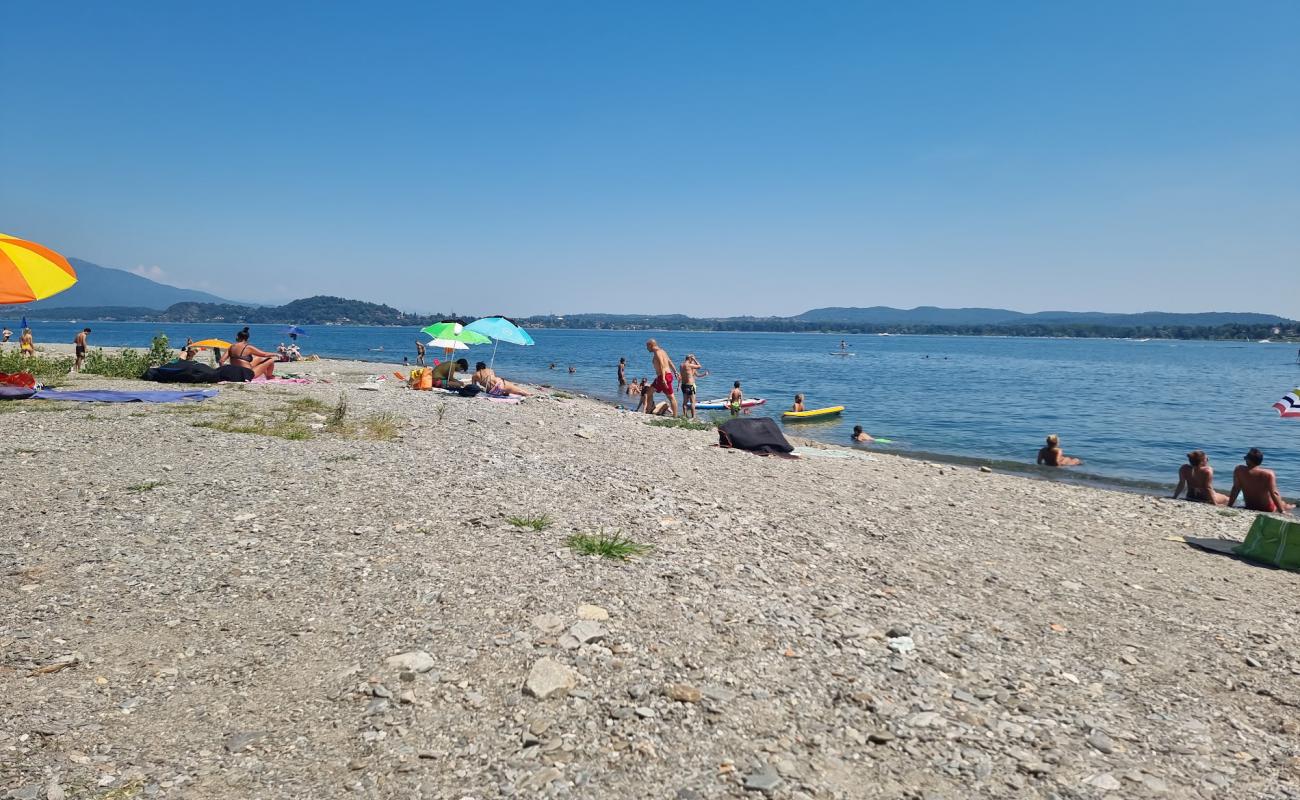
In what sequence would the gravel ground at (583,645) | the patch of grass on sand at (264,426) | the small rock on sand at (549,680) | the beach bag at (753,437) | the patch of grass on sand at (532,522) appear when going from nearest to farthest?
the gravel ground at (583,645) → the small rock on sand at (549,680) → the patch of grass on sand at (532,522) → the patch of grass on sand at (264,426) → the beach bag at (753,437)

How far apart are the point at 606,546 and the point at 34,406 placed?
485 inches

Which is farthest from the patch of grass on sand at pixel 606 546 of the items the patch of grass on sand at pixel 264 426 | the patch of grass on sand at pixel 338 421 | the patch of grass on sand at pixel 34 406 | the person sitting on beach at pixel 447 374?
the person sitting on beach at pixel 447 374

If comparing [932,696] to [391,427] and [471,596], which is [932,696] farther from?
[391,427]

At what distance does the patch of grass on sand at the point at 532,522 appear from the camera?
24.2ft

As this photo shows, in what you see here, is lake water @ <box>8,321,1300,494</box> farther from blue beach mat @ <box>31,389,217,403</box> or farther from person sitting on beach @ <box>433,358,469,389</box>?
blue beach mat @ <box>31,389,217,403</box>

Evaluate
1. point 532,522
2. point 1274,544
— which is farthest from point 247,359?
point 1274,544

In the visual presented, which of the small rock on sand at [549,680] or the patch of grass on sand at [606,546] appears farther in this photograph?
the patch of grass on sand at [606,546]

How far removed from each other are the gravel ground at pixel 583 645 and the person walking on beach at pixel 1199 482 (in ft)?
21.3

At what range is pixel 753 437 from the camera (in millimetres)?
13914

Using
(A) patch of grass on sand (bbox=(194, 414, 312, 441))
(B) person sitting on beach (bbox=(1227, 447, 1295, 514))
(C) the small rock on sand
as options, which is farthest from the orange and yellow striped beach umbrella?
(B) person sitting on beach (bbox=(1227, 447, 1295, 514))

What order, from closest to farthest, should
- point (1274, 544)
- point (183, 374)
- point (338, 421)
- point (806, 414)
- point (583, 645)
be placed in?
point (583, 645)
point (1274, 544)
point (338, 421)
point (183, 374)
point (806, 414)

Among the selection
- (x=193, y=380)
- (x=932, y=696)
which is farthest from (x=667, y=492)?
(x=193, y=380)

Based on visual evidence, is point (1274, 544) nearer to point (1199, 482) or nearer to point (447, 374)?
point (1199, 482)

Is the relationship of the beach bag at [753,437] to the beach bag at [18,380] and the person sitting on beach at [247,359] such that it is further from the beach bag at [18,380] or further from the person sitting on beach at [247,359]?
the person sitting on beach at [247,359]
